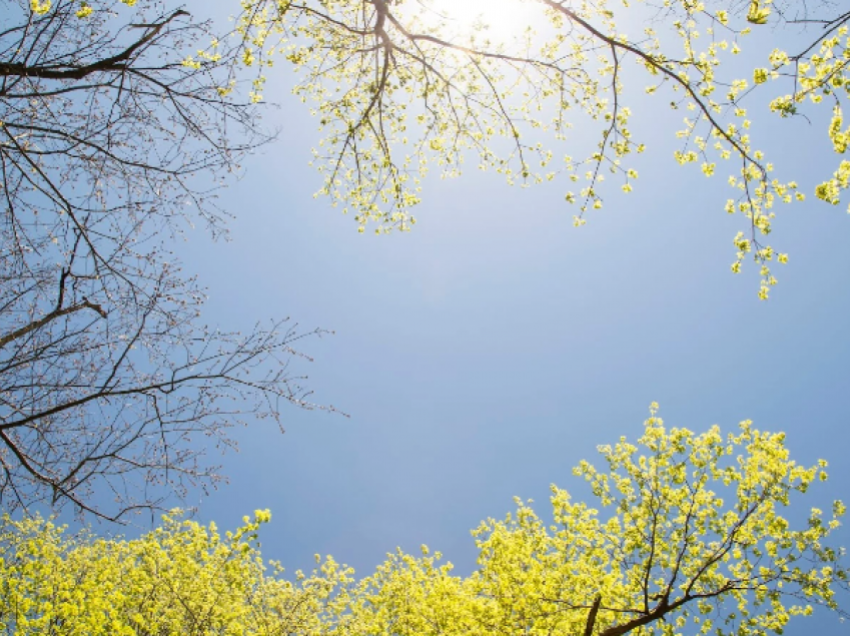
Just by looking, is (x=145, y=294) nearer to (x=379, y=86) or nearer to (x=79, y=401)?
(x=79, y=401)

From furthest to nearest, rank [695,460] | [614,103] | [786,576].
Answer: [695,460], [786,576], [614,103]

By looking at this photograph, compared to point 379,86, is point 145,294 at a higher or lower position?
lower

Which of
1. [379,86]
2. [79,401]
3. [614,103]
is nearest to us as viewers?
[79,401]

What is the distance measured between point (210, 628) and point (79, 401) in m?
11.2

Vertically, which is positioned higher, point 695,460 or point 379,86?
point 379,86

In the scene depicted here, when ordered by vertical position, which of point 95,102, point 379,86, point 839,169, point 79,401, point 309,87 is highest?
point 309,87

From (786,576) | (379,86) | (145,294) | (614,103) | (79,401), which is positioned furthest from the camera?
(786,576)

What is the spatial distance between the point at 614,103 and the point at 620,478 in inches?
329

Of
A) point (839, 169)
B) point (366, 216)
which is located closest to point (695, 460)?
point (839, 169)

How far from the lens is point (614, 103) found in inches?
280

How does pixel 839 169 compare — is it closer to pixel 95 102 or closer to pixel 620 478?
pixel 95 102

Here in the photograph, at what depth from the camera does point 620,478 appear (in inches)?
469

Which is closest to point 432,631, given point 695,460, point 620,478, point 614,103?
point 620,478

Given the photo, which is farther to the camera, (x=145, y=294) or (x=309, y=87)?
(x=309, y=87)
